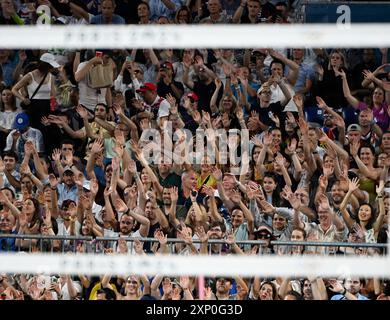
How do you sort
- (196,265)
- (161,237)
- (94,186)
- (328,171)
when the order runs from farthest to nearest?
(94,186) < (328,171) < (161,237) < (196,265)

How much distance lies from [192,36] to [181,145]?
0.64 meters

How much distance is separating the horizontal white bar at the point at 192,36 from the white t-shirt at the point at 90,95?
36 cm

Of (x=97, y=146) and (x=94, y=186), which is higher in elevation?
(x=97, y=146)

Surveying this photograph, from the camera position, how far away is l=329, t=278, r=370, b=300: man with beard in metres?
5.85

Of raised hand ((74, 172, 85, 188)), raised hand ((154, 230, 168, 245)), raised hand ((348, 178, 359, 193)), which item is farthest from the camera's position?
raised hand ((74, 172, 85, 188))

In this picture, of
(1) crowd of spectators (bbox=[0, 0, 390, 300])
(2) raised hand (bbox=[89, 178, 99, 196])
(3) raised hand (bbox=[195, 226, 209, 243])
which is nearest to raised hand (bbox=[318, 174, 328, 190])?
(1) crowd of spectators (bbox=[0, 0, 390, 300])

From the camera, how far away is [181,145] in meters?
6.35

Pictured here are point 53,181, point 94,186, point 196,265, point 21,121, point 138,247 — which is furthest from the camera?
point 21,121

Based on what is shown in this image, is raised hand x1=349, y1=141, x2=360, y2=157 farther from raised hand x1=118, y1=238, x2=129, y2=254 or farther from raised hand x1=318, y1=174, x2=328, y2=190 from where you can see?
raised hand x1=118, y1=238, x2=129, y2=254

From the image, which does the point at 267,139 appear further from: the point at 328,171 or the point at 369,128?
the point at 369,128

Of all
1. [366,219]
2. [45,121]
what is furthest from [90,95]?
[366,219]

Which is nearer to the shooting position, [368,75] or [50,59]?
[368,75]

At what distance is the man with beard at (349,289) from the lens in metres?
5.85

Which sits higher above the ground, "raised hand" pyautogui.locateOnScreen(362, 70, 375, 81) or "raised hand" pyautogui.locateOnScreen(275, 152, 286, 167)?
"raised hand" pyautogui.locateOnScreen(362, 70, 375, 81)
